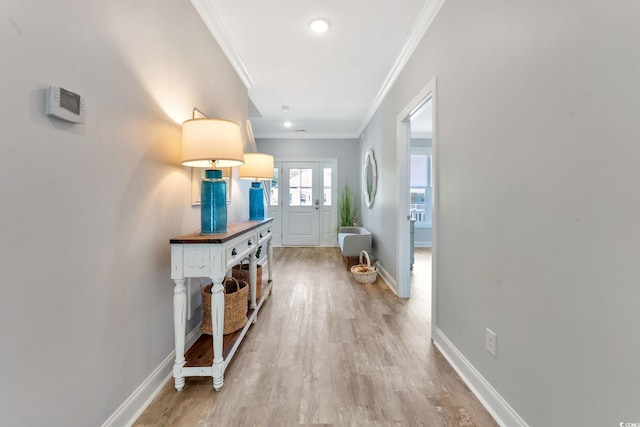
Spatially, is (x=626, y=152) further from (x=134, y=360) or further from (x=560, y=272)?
(x=134, y=360)

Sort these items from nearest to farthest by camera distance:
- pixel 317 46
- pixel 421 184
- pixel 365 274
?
pixel 317 46 → pixel 365 274 → pixel 421 184

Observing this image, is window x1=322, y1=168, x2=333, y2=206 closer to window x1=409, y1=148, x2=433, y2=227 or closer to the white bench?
window x1=409, y1=148, x2=433, y2=227

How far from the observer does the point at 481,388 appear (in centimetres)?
149

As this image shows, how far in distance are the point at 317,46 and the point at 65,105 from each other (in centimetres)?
226

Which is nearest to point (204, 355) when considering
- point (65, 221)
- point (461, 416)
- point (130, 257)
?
point (130, 257)

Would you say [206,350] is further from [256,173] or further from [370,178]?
[370,178]

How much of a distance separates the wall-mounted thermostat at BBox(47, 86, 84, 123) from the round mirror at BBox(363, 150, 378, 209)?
3716mm

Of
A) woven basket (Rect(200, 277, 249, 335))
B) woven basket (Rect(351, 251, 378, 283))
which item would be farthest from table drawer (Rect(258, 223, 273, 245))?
woven basket (Rect(351, 251, 378, 283))

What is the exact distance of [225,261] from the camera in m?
1.60

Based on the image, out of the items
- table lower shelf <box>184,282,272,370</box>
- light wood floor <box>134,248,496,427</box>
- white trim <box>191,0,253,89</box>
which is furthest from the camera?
white trim <box>191,0,253,89</box>

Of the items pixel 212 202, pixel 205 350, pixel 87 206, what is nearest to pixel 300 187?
pixel 212 202

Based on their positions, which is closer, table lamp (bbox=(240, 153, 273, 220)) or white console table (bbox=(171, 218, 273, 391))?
white console table (bbox=(171, 218, 273, 391))

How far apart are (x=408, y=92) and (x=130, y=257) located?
2.65m

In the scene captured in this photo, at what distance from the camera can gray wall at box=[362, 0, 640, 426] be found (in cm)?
82
